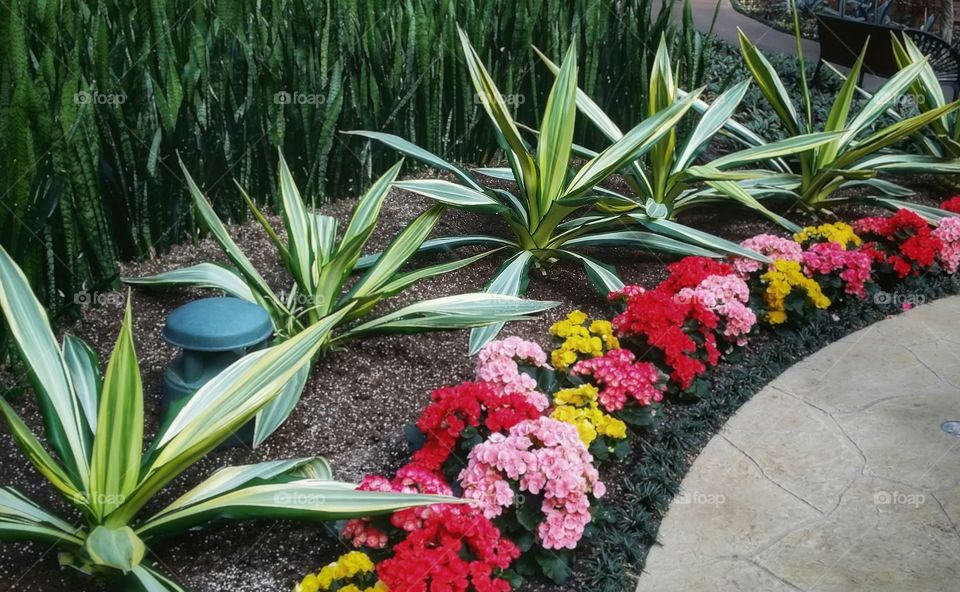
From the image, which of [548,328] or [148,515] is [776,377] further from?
[148,515]

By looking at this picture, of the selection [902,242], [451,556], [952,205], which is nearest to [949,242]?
[902,242]

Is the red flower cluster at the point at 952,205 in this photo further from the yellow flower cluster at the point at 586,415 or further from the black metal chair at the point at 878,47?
the yellow flower cluster at the point at 586,415

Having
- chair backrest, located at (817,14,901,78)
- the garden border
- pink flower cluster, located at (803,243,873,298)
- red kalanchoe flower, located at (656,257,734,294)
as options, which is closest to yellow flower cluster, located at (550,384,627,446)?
the garden border

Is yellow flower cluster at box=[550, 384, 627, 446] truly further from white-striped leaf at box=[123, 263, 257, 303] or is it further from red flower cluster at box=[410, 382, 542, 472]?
white-striped leaf at box=[123, 263, 257, 303]

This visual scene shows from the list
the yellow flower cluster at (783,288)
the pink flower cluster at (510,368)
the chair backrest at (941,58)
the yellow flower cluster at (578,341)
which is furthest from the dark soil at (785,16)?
the pink flower cluster at (510,368)

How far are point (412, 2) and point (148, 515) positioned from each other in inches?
94.9

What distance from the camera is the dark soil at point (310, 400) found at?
182 centimetres

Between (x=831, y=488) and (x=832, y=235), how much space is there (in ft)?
4.38

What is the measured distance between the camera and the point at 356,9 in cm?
339

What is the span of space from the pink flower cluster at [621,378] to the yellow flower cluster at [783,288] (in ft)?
2.38

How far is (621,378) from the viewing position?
7.53ft

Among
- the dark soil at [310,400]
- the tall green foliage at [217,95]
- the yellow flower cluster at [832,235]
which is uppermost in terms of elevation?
the tall green foliage at [217,95]

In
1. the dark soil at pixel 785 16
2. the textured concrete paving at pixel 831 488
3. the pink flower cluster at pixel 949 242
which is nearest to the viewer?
the textured concrete paving at pixel 831 488

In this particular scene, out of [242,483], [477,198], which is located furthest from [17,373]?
[477,198]
